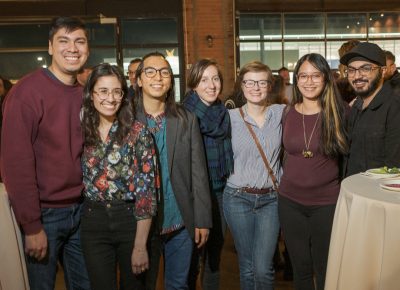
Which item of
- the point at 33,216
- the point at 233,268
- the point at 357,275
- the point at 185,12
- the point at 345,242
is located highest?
the point at 185,12

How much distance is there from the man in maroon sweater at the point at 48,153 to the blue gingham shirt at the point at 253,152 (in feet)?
3.86

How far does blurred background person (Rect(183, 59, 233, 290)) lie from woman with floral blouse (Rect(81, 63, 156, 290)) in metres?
0.70

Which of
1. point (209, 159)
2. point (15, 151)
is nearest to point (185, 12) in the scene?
point (209, 159)

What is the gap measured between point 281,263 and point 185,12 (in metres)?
6.23

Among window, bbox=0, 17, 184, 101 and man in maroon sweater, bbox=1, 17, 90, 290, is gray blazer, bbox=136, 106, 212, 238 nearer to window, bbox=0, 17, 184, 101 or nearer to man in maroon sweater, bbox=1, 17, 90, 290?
man in maroon sweater, bbox=1, 17, 90, 290

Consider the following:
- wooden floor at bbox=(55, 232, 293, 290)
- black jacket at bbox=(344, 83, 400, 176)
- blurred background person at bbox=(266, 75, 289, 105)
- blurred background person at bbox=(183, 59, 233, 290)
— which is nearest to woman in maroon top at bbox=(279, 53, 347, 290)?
black jacket at bbox=(344, 83, 400, 176)

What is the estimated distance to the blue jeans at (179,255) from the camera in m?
3.03

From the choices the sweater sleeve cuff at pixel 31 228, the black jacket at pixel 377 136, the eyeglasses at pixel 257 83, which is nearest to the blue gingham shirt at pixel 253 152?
the eyeglasses at pixel 257 83

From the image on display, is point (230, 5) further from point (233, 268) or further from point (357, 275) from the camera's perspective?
point (357, 275)

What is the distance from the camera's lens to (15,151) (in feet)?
8.37

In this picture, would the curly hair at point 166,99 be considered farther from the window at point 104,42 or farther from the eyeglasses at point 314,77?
the window at point 104,42

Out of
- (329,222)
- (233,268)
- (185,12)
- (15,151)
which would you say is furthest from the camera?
(185,12)

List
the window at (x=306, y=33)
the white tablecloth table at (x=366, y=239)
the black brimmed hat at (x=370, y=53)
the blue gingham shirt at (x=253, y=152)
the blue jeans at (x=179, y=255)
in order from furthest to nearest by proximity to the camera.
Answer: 1. the window at (x=306, y=33)
2. the black brimmed hat at (x=370, y=53)
3. the blue gingham shirt at (x=253, y=152)
4. the blue jeans at (x=179, y=255)
5. the white tablecloth table at (x=366, y=239)

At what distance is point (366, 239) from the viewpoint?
2.56m
